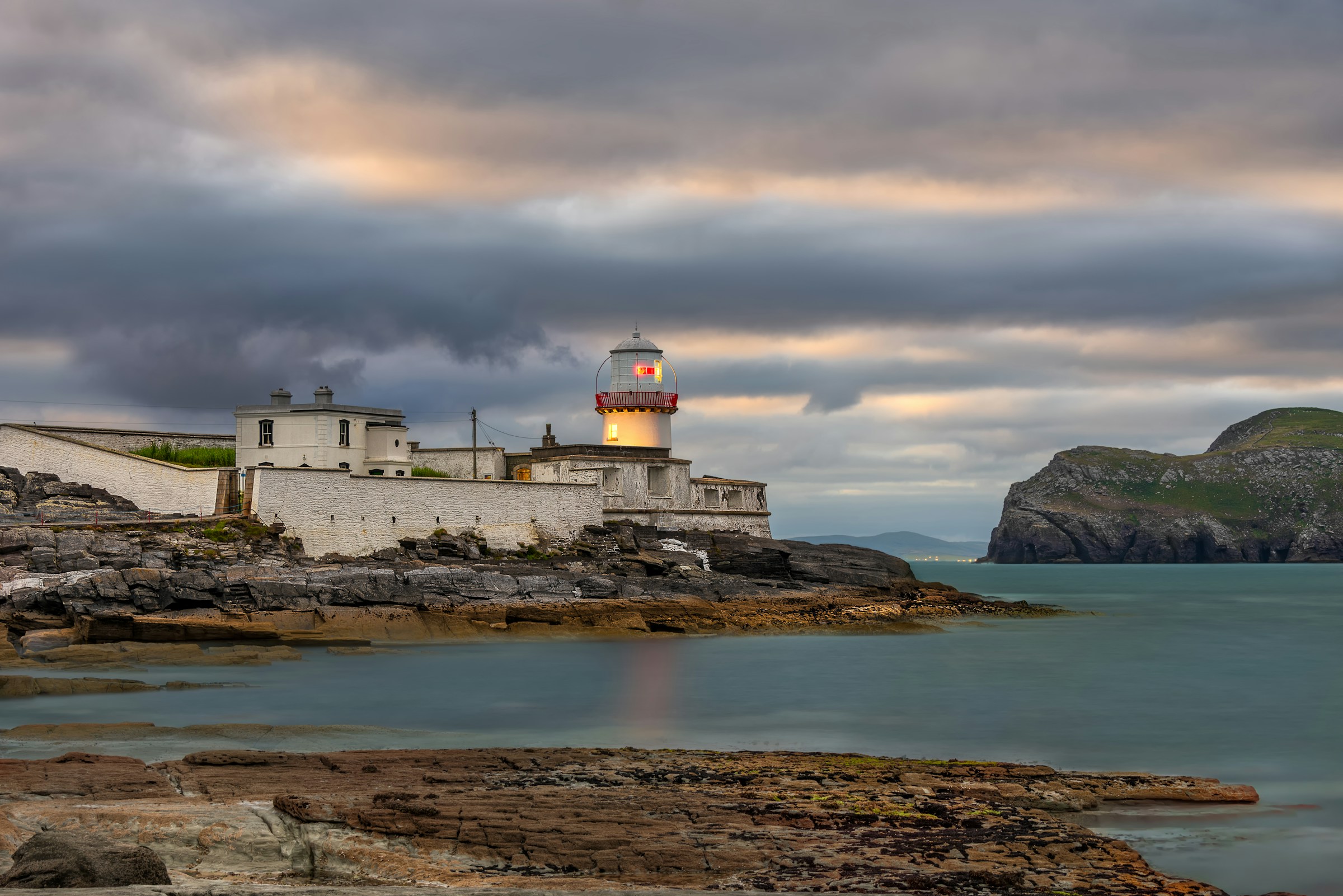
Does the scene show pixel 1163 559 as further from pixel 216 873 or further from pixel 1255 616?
pixel 216 873

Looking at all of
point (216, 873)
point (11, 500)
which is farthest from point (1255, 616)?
point (216, 873)

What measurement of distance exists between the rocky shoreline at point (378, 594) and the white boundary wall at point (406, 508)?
603 mm

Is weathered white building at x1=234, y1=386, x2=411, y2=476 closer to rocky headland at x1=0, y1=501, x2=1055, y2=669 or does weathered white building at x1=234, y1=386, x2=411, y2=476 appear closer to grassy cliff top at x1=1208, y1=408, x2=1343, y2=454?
rocky headland at x1=0, y1=501, x2=1055, y2=669

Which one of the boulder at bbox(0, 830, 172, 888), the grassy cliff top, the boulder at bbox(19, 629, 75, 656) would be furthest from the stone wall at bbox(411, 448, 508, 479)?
the grassy cliff top

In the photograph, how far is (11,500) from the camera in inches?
1273

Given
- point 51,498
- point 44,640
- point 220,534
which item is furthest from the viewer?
point 51,498

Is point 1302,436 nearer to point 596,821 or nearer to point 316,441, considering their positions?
point 316,441

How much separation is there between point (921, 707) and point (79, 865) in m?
15.8

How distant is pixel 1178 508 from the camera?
514ft

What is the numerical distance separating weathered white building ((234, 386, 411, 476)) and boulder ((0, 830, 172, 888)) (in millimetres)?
30586

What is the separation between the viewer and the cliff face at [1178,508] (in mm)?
147375

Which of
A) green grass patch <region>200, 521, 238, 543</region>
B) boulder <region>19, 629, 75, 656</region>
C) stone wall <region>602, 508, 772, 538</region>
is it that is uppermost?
stone wall <region>602, 508, 772, 538</region>

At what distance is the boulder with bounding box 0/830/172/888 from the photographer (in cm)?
607

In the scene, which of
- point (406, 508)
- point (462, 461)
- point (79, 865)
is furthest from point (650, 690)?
point (462, 461)
